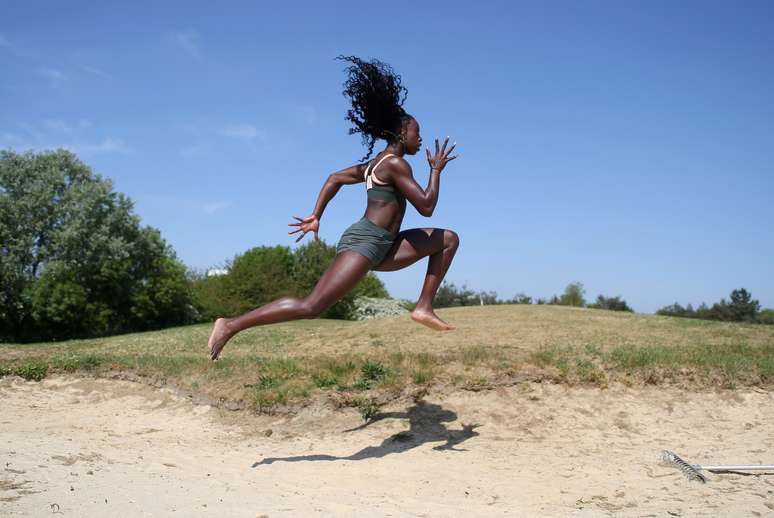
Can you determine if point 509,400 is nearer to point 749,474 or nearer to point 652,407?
point 652,407

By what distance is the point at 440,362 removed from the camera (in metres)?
11.1

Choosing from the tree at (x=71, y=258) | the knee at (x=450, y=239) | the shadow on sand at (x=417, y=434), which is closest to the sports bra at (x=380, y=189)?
the knee at (x=450, y=239)

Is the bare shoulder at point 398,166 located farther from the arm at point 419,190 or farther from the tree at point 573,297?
the tree at point 573,297

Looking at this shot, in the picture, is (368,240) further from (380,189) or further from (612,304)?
(612,304)

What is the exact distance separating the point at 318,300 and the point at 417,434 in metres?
3.70

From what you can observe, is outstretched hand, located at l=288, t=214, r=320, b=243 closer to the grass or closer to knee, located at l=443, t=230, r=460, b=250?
knee, located at l=443, t=230, r=460, b=250

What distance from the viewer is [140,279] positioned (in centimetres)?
3266

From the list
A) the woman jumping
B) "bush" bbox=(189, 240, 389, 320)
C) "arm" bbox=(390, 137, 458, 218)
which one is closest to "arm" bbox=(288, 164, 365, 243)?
the woman jumping

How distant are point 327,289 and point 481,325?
1009 cm

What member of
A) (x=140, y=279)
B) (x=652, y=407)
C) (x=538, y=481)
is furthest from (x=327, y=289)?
(x=140, y=279)

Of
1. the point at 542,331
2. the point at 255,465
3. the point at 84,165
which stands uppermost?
the point at 84,165

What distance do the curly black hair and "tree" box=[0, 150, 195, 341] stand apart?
26.2 meters

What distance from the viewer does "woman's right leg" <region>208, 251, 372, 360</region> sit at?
20.7 feet

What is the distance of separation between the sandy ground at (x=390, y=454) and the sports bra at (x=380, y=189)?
118 inches
